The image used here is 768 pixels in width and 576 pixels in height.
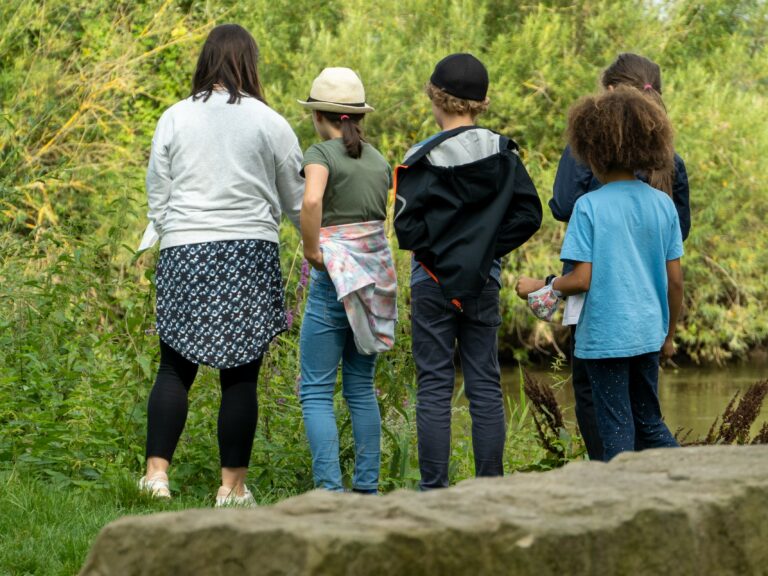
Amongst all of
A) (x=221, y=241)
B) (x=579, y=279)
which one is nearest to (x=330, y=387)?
(x=221, y=241)

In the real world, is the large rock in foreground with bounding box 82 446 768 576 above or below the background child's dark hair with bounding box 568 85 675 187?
below

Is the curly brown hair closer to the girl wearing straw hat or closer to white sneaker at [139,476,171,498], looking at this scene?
the girl wearing straw hat

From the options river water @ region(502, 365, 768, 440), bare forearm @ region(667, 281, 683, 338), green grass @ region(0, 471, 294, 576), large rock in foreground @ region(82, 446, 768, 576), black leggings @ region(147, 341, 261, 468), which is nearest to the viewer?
large rock in foreground @ region(82, 446, 768, 576)

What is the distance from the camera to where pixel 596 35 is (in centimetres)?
1393

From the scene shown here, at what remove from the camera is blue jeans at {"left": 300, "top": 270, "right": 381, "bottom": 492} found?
432 cm

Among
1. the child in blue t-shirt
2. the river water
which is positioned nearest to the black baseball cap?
the child in blue t-shirt

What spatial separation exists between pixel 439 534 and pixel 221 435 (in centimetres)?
230

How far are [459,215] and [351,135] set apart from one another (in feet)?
1.58

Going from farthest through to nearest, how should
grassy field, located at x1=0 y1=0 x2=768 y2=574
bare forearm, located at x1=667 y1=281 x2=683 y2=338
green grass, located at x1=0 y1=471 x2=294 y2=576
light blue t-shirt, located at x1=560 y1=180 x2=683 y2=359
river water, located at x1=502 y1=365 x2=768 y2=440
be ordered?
grassy field, located at x1=0 y1=0 x2=768 y2=574
river water, located at x1=502 y1=365 x2=768 y2=440
bare forearm, located at x1=667 y1=281 x2=683 y2=338
light blue t-shirt, located at x1=560 y1=180 x2=683 y2=359
green grass, located at x1=0 y1=471 x2=294 y2=576

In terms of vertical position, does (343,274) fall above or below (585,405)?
above

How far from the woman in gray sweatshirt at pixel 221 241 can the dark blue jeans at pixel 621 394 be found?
3.89ft

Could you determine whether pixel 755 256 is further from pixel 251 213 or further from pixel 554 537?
pixel 554 537

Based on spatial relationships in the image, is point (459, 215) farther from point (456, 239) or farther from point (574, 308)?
point (574, 308)

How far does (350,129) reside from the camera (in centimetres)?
432
